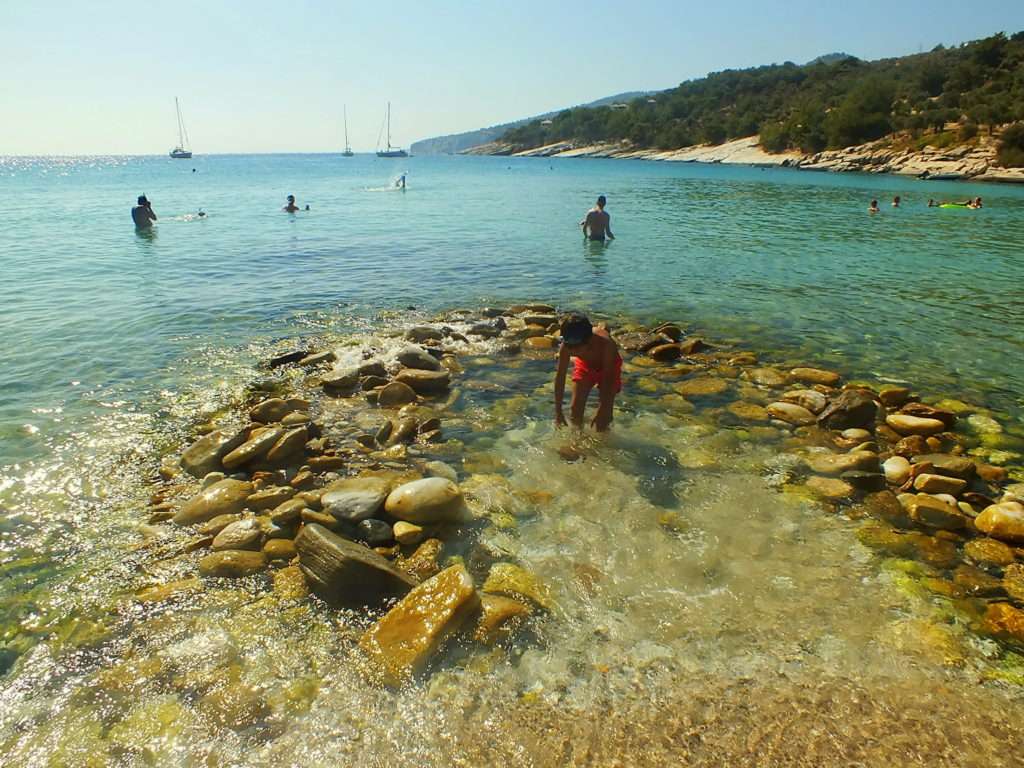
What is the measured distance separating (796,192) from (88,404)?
56892mm

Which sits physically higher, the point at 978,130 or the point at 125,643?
the point at 978,130

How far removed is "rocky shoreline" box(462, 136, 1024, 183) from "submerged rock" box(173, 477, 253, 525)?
7794 cm

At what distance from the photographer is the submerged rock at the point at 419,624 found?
13.9 feet

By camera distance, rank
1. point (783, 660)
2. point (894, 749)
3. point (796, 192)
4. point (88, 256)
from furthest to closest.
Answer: point (796, 192)
point (88, 256)
point (783, 660)
point (894, 749)

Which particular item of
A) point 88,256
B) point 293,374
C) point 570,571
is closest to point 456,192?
point 88,256

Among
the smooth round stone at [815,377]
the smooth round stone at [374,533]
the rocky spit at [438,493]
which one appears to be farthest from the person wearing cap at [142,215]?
the smooth round stone at [815,377]

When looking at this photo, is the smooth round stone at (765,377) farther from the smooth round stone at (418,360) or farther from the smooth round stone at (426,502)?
the smooth round stone at (426,502)

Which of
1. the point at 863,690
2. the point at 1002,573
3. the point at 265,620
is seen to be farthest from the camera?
the point at 1002,573

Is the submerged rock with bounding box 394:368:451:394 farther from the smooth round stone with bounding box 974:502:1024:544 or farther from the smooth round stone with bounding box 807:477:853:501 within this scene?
the smooth round stone with bounding box 974:502:1024:544

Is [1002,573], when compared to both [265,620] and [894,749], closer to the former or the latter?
[894,749]

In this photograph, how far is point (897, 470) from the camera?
6848 millimetres

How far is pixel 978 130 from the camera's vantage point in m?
71.2

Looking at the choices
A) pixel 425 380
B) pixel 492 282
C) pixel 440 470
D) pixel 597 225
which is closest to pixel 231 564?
pixel 440 470

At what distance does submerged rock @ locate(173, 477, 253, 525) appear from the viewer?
6.00 m
